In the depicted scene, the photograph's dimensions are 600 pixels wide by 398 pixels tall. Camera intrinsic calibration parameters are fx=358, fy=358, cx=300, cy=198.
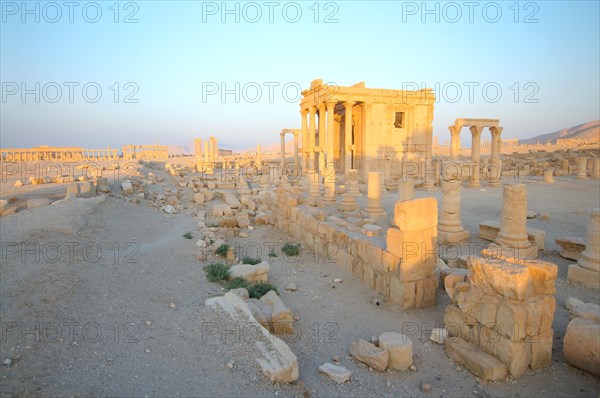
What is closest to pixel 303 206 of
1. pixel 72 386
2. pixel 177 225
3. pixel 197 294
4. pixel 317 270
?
pixel 317 270

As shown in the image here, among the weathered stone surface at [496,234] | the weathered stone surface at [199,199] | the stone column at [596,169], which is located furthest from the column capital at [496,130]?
the weathered stone surface at [199,199]

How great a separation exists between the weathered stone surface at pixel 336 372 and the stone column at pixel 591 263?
4900 millimetres

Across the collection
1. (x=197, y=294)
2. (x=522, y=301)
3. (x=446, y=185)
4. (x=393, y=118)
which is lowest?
(x=197, y=294)

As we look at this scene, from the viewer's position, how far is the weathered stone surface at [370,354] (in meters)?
4.54

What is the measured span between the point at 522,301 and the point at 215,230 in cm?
897

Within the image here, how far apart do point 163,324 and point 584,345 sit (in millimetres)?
5249

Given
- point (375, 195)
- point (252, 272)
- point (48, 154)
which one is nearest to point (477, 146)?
point (375, 195)

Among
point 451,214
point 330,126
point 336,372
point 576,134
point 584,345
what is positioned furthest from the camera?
point 576,134

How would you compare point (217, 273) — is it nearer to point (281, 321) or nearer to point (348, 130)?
point (281, 321)

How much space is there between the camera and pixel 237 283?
→ 7.14m

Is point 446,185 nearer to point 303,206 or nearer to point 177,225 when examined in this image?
point 303,206

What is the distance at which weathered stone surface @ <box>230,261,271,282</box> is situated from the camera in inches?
294

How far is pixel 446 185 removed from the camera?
8.89 metres

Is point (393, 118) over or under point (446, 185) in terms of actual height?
over
